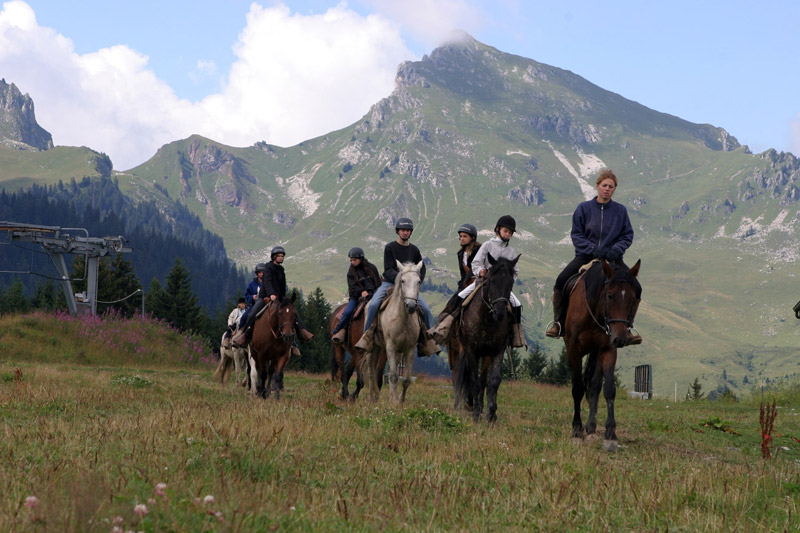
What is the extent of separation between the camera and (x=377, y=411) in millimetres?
13203

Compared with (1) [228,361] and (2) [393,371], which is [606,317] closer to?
(2) [393,371]

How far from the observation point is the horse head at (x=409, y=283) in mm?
16062

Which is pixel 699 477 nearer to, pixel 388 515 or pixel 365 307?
pixel 388 515

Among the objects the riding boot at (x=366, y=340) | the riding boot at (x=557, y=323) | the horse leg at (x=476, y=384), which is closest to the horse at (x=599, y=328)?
the riding boot at (x=557, y=323)

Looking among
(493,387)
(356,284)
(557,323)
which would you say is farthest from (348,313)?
(557,323)

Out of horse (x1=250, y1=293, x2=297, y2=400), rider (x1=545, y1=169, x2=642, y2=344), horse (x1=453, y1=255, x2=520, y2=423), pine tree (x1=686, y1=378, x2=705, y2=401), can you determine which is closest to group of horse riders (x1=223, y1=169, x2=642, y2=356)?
rider (x1=545, y1=169, x2=642, y2=344)

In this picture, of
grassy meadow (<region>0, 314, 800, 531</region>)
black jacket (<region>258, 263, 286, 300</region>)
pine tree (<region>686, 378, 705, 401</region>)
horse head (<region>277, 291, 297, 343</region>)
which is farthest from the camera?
pine tree (<region>686, 378, 705, 401</region>)

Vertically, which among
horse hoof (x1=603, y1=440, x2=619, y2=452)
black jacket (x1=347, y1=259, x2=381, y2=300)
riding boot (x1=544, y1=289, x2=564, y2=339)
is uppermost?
black jacket (x1=347, y1=259, x2=381, y2=300)

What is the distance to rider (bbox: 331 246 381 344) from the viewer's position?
62.7 feet

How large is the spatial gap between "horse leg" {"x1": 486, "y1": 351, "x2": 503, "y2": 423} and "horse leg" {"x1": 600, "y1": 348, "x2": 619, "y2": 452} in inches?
80.0

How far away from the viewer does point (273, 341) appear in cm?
1908

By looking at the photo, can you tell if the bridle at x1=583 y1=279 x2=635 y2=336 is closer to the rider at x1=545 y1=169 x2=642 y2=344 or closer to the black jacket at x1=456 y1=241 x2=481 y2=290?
the rider at x1=545 y1=169 x2=642 y2=344

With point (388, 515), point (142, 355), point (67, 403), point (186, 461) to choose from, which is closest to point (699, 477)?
point (388, 515)

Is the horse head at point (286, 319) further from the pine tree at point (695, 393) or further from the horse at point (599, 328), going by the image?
the pine tree at point (695, 393)
